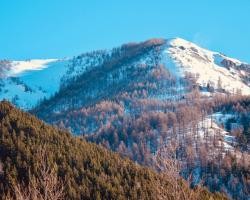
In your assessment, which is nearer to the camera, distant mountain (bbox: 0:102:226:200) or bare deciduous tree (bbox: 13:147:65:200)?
bare deciduous tree (bbox: 13:147:65:200)

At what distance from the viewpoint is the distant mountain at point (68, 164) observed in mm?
110750

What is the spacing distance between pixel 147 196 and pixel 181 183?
71.6 m

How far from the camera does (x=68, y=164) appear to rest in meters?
125

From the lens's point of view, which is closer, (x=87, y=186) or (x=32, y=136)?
(x=87, y=186)

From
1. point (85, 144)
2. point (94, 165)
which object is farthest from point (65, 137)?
point (94, 165)

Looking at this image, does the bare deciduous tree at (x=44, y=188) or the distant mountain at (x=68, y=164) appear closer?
the bare deciduous tree at (x=44, y=188)

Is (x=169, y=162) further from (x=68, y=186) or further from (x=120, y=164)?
(x=120, y=164)

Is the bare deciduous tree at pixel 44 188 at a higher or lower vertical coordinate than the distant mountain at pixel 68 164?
higher

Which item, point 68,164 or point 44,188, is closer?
point 44,188

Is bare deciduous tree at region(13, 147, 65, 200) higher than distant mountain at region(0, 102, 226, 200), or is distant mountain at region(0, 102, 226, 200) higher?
bare deciduous tree at region(13, 147, 65, 200)

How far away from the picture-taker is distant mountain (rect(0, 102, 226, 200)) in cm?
11075

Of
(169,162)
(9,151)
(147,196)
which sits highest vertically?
(169,162)

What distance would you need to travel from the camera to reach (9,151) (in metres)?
119

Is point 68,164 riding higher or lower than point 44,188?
lower
